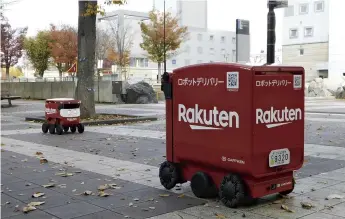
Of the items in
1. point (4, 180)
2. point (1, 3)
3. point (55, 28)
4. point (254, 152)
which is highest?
point (55, 28)

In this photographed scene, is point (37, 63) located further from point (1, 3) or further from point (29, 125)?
point (29, 125)

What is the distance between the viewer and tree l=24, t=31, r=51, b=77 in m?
56.5

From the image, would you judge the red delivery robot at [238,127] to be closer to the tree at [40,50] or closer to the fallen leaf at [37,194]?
the fallen leaf at [37,194]

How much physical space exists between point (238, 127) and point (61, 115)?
334 inches

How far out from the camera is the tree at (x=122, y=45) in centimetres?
5969

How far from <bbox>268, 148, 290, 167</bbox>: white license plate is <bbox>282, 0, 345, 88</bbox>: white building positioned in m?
56.8

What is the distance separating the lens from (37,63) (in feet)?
186

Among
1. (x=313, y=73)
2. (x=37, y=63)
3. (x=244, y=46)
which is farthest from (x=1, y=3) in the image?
(x=313, y=73)

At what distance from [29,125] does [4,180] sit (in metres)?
9.25

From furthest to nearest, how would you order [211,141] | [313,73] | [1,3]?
[313,73] → [1,3] → [211,141]

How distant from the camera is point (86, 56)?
1611 cm

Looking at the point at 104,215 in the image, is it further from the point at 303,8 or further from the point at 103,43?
the point at 303,8

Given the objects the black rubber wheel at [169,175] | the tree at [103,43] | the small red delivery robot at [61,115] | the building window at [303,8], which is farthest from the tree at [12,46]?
the black rubber wheel at [169,175]

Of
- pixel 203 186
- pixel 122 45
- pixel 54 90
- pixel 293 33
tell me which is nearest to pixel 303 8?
pixel 293 33
